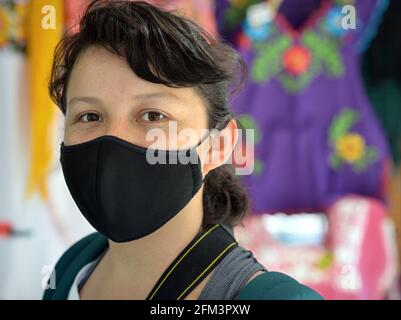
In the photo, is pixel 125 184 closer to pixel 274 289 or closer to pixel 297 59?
pixel 274 289

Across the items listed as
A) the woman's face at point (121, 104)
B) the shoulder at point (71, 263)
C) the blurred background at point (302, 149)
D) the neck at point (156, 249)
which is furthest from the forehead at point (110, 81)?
the blurred background at point (302, 149)

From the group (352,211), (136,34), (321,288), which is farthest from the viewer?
(352,211)

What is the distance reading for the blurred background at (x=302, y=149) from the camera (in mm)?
1553

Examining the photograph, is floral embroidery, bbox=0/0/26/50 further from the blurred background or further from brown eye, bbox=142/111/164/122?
brown eye, bbox=142/111/164/122

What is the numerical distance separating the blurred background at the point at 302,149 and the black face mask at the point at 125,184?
2.70ft

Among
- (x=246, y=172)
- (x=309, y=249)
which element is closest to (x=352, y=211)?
(x=309, y=249)

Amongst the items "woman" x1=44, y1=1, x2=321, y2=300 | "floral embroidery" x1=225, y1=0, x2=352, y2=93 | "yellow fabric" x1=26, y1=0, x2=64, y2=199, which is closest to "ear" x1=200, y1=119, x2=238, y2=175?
"woman" x1=44, y1=1, x2=321, y2=300

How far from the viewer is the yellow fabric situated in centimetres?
140

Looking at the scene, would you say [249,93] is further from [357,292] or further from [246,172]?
[246,172]

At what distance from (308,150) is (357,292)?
0.37 metres

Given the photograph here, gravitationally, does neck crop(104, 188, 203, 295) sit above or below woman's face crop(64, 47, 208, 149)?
below

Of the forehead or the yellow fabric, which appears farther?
the yellow fabric

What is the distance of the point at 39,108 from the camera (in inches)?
57.9

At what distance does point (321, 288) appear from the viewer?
1.52m
